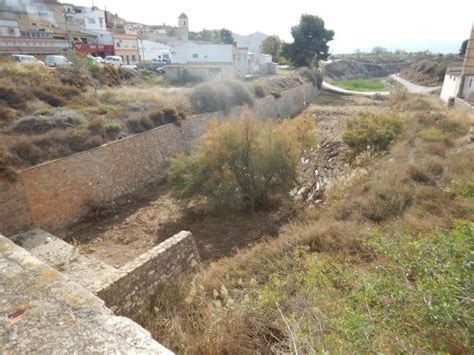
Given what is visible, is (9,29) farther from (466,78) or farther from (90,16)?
(466,78)

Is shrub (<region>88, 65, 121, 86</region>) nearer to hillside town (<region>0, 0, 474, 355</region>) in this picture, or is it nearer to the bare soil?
hillside town (<region>0, 0, 474, 355</region>)

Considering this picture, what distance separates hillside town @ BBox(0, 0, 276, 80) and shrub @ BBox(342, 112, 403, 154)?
17.2 metres

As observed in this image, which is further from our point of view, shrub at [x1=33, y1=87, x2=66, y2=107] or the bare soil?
shrub at [x1=33, y1=87, x2=66, y2=107]

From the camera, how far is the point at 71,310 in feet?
7.97

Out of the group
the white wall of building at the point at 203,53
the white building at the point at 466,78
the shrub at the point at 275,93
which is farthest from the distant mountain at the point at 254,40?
the white building at the point at 466,78

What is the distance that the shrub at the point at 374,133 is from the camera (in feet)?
44.8

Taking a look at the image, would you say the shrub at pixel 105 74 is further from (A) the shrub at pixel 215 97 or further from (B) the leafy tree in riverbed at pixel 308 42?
(B) the leafy tree in riverbed at pixel 308 42

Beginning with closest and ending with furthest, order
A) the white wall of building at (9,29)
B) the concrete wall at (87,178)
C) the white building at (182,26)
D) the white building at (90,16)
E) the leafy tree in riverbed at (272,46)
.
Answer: the concrete wall at (87,178)
the white wall of building at (9,29)
the white building at (90,16)
the white building at (182,26)
the leafy tree in riverbed at (272,46)

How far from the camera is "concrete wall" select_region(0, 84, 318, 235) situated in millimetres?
8531

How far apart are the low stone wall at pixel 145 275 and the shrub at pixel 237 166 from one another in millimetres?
3721

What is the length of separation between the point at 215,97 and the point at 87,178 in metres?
10.0

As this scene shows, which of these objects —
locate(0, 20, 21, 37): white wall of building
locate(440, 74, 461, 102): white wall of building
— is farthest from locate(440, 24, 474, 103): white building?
locate(0, 20, 21, 37): white wall of building

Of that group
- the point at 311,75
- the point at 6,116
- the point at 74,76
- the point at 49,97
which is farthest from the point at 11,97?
the point at 311,75

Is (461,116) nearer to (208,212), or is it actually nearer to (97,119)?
(208,212)
